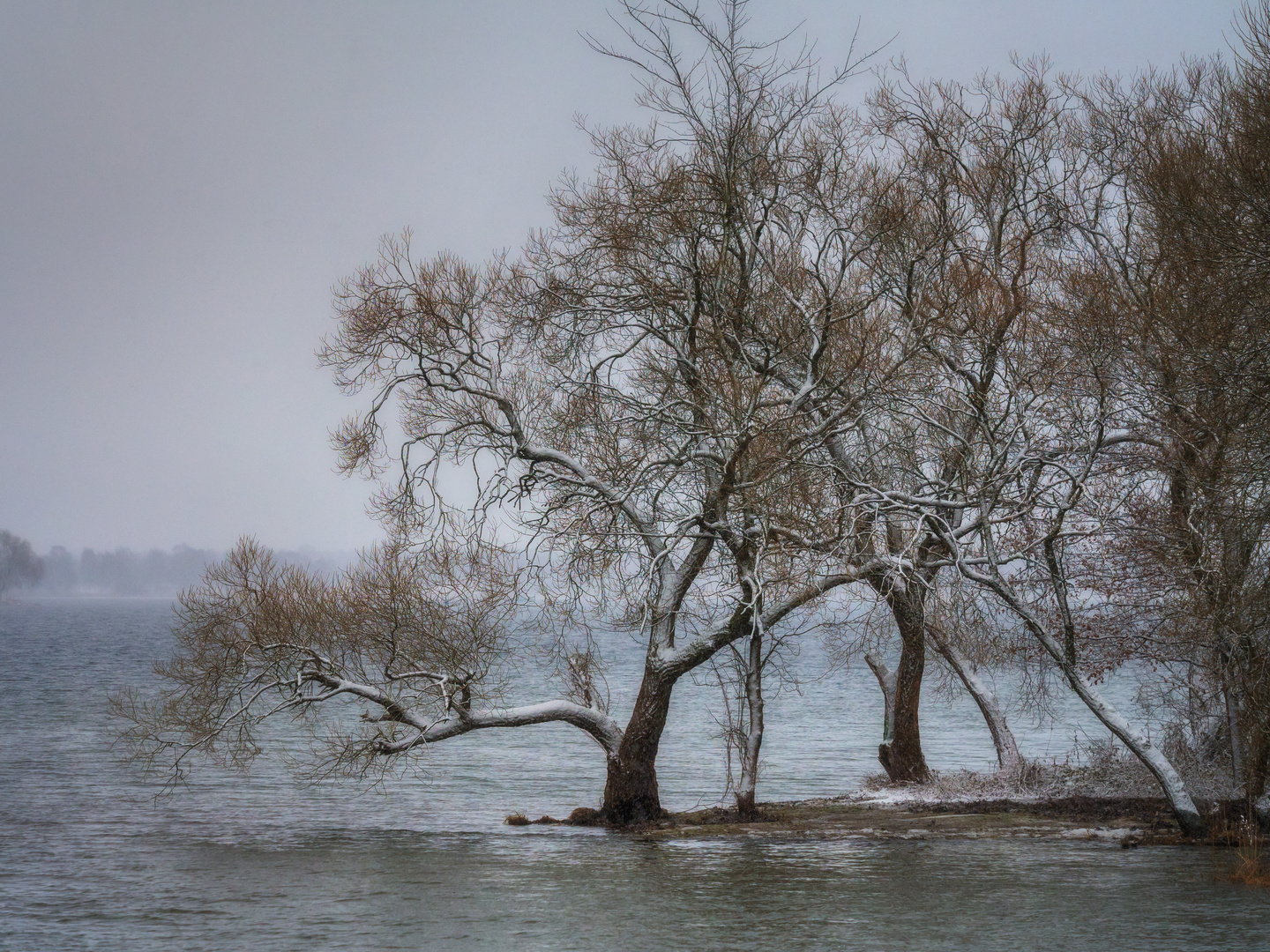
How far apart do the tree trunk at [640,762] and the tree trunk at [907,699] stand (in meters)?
4.42

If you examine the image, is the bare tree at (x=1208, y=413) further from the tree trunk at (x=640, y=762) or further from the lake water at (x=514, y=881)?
the tree trunk at (x=640, y=762)

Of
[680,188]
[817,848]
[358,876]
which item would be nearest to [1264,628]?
[817,848]

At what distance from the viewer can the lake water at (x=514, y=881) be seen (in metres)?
12.1

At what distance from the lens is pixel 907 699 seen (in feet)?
72.2

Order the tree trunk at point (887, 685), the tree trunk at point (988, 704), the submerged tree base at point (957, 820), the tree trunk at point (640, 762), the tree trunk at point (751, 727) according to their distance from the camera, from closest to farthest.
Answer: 1. the submerged tree base at point (957, 820)
2. the tree trunk at point (751, 727)
3. the tree trunk at point (640, 762)
4. the tree trunk at point (988, 704)
5. the tree trunk at point (887, 685)

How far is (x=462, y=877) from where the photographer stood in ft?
52.0

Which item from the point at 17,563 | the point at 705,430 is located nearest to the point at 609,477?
the point at 705,430

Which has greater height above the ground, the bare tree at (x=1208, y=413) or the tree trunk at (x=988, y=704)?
the bare tree at (x=1208, y=413)

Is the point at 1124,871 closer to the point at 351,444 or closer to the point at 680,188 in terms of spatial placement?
the point at 680,188

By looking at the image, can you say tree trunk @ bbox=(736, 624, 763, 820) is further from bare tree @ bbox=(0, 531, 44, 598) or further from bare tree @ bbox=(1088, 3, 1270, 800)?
bare tree @ bbox=(0, 531, 44, 598)

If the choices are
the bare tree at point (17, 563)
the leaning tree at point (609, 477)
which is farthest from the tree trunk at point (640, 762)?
the bare tree at point (17, 563)

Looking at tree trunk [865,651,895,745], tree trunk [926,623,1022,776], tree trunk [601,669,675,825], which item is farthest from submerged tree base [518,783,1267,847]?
tree trunk [865,651,895,745]

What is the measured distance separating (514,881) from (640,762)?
4.20 meters

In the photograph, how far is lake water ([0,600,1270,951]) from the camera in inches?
477
